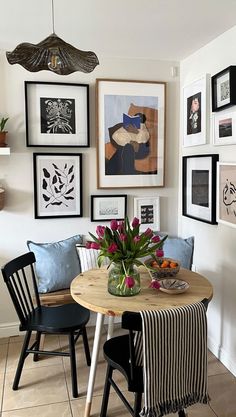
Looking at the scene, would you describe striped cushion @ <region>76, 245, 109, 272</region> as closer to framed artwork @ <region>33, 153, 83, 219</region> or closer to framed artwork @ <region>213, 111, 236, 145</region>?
framed artwork @ <region>33, 153, 83, 219</region>

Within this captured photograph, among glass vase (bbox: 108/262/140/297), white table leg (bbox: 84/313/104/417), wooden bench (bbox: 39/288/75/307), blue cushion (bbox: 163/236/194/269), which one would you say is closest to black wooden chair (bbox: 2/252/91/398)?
wooden bench (bbox: 39/288/75/307)

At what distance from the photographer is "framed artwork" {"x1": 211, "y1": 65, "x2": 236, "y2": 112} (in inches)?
90.7

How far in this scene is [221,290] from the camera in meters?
2.68

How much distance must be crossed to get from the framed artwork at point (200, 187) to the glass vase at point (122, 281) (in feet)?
3.25

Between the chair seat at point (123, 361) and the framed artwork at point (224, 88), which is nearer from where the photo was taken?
the chair seat at point (123, 361)

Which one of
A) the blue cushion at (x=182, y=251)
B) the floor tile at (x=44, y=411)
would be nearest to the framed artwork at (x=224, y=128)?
the blue cushion at (x=182, y=251)

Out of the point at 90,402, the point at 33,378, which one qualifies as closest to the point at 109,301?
the point at 90,402

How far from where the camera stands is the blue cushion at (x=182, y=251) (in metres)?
2.84

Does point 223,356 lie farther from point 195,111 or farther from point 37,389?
point 195,111

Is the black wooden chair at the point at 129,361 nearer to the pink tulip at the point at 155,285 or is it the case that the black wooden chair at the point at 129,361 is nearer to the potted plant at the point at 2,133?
the pink tulip at the point at 155,285

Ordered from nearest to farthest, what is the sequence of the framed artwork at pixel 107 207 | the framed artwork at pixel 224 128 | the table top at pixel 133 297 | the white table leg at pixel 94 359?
the table top at pixel 133 297 → the white table leg at pixel 94 359 → the framed artwork at pixel 224 128 → the framed artwork at pixel 107 207

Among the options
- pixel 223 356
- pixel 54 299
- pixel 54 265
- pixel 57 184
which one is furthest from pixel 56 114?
pixel 223 356

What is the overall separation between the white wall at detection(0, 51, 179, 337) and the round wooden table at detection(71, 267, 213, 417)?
94 centimetres

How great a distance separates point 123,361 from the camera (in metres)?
1.81
